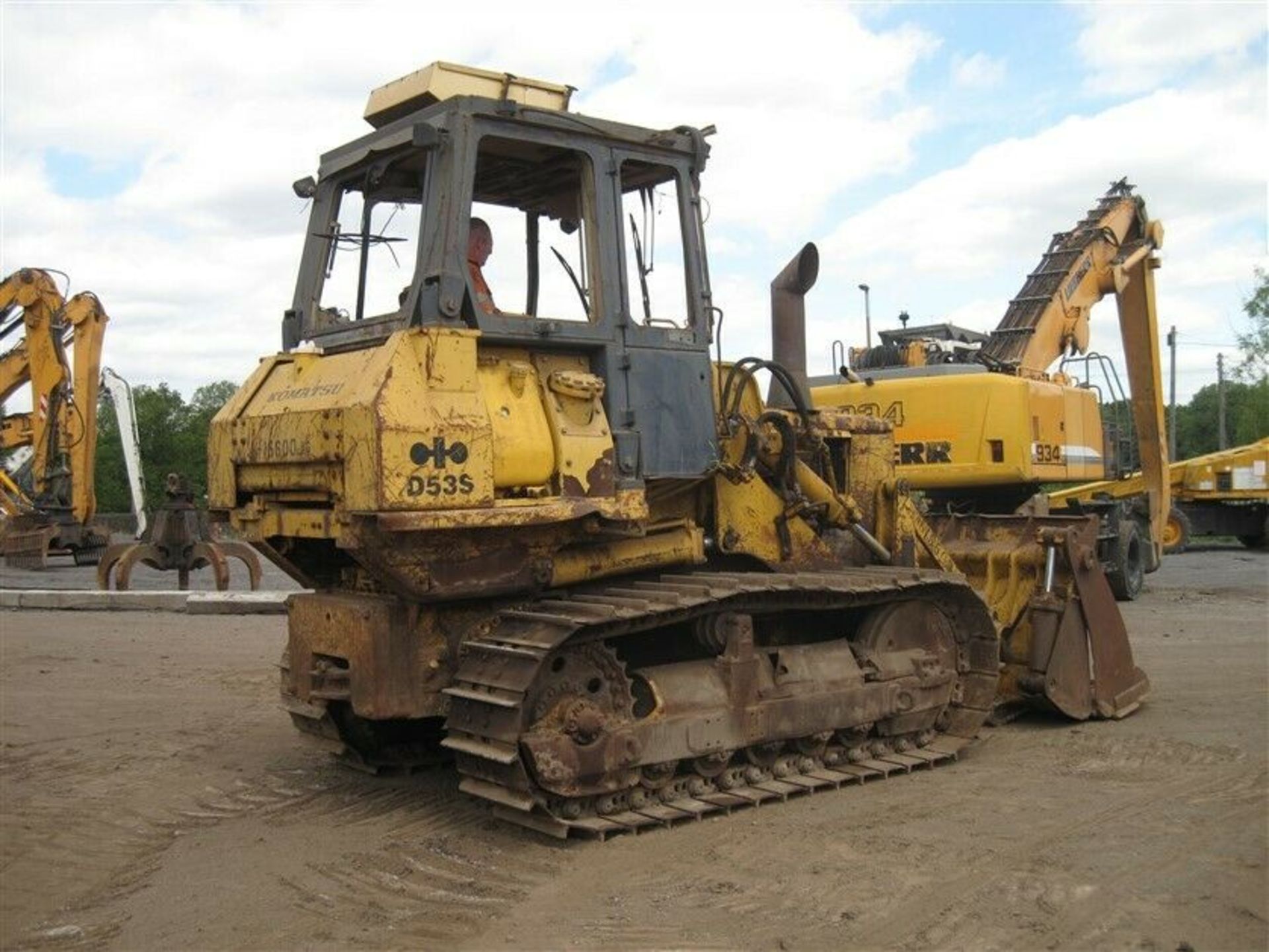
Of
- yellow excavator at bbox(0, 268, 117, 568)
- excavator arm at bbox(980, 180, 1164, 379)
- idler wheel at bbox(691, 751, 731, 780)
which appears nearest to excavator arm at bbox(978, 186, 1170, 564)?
excavator arm at bbox(980, 180, 1164, 379)

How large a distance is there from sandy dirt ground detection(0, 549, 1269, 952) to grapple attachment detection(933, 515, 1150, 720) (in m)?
0.20

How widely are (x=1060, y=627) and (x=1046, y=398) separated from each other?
17.1ft

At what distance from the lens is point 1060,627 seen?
8.21 m

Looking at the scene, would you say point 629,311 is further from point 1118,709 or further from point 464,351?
point 1118,709

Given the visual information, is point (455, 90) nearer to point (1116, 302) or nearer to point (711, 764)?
point (711, 764)

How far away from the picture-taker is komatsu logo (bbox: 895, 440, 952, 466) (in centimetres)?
1255

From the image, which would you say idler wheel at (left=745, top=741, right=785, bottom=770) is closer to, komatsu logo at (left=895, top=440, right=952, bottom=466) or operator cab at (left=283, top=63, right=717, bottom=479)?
operator cab at (left=283, top=63, right=717, bottom=479)

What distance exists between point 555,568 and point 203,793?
2.29 metres

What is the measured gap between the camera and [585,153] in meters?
6.40

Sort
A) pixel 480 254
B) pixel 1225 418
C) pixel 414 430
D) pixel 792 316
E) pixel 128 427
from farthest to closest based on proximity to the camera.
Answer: pixel 1225 418 → pixel 128 427 → pixel 792 316 → pixel 480 254 → pixel 414 430

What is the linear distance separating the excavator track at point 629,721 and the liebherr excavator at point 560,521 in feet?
0.05

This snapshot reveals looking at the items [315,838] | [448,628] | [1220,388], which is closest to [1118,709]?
[448,628]

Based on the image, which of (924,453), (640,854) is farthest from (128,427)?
(640,854)

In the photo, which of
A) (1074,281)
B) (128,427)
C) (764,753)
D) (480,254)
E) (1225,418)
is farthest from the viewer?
(1225,418)
